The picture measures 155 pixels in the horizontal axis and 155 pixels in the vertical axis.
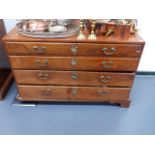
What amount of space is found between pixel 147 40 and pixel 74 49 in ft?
3.26

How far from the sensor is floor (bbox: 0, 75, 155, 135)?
1471 millimetres

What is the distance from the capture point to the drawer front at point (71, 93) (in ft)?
5.08

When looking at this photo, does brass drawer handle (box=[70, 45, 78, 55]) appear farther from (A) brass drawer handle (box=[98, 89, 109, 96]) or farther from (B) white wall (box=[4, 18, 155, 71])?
(B) white wall (box=[4, 18, 155, 71])

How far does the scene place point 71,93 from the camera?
1573 mm

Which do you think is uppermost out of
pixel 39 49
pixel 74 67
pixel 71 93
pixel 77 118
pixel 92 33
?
pixel 92 33

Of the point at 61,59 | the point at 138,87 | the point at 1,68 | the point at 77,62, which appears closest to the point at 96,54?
the point at 77,62

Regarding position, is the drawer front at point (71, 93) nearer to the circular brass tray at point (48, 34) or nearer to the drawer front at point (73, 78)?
the drawer front at point (73, 78)

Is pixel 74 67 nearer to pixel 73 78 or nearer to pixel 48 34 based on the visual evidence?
pixel 73 78

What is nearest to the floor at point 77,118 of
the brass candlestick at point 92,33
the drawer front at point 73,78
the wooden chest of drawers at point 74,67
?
the wooden chest of drawers at point 74,67

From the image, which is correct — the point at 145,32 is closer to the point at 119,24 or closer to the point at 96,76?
the point at 119,24

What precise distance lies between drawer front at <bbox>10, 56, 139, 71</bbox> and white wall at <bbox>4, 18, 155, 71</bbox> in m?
0.58

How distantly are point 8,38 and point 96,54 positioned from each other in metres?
0.65

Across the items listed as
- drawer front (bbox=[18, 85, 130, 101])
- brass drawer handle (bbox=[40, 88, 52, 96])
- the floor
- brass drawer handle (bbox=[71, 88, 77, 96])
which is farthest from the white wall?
brass drawer handle (bbox=[71, 88, 77, 96])

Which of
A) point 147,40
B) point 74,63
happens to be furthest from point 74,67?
point 147,40
